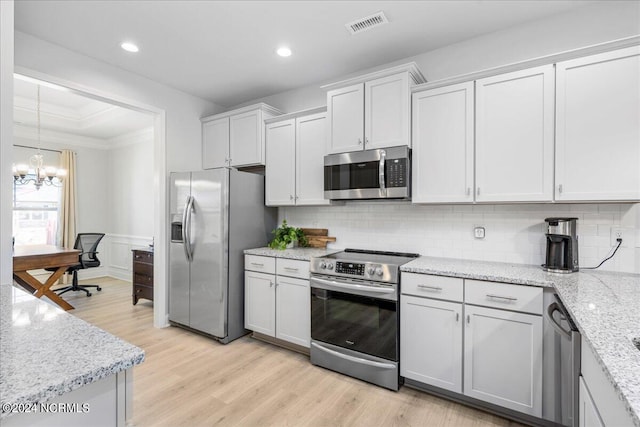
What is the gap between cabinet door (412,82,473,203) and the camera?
2.37 m

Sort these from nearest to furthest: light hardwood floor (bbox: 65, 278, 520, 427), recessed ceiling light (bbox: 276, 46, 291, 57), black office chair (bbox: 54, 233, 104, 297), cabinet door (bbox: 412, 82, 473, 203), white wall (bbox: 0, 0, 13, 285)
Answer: white wall (bbox: 0, 0, 13, 285) → light hardwood floor (bbox: 65, 278, 520, 427) → cabinet door (bbox: 412, 82, 473, 203) → recessed ceiling light (bbox: 276, 46, 291, 57) → black office chair (bbox: 54, 233, 104, 297)

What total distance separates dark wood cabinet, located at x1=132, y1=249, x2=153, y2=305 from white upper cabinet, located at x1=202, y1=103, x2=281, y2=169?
4.76 feet

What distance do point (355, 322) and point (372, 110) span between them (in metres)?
1.73

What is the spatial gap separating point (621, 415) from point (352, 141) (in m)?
2.35

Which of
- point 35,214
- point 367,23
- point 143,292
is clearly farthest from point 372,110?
point 35,214

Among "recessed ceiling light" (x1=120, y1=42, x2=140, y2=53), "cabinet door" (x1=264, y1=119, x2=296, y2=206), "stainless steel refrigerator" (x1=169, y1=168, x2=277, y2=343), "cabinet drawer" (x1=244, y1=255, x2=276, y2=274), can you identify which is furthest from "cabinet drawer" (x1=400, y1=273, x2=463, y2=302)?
"recessed ceiling light" (x1=120, y1=42, x2=140, y2=53)

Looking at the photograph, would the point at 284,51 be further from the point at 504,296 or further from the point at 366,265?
the point at 504,296

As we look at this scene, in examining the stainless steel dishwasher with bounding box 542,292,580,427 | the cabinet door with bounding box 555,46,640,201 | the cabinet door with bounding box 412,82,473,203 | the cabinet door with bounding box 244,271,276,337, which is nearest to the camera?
the stainless steel dishwasher with bounding box 542,292,580,427

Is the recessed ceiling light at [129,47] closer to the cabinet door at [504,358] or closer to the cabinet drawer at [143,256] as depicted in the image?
the cabinet drawer at [143,256]

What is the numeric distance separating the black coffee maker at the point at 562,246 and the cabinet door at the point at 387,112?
1.17 meters

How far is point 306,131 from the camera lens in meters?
3.23

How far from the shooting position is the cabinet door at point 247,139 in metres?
3.55

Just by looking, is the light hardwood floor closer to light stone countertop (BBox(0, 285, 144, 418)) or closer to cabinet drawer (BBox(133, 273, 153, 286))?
cabinet drawer (BBox(133, 273, 153, 286))

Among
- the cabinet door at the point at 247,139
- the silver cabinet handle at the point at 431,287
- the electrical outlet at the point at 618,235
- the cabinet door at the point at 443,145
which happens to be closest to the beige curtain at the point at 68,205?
the cabinet door at the point at 247,139
